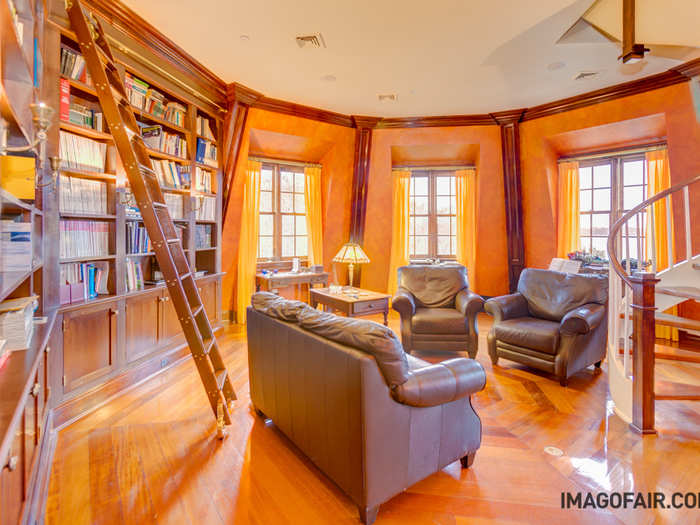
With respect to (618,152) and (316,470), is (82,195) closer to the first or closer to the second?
(316,470)

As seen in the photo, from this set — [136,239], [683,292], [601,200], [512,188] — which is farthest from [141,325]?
[601,200]

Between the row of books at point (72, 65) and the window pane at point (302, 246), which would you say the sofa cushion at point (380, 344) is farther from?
the window pane at point (302, 246)

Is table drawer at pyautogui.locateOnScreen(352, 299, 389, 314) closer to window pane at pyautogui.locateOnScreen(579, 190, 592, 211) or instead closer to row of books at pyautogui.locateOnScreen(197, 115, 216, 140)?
row of books at pyautogui.locateOnScreen(197, 115, 216, 140)

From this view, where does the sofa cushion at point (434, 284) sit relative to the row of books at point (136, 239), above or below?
below

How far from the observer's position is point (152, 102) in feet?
11.2

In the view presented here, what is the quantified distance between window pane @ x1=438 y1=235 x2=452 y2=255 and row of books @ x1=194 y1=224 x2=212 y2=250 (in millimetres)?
3800

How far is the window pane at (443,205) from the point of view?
636 centimetres

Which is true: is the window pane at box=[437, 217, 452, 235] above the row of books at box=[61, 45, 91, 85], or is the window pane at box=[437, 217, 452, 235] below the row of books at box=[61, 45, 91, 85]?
below

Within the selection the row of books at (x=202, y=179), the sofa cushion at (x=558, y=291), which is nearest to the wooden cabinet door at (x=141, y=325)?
the row of books at (x=202, y=179)

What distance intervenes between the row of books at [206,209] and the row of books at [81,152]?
124 cm

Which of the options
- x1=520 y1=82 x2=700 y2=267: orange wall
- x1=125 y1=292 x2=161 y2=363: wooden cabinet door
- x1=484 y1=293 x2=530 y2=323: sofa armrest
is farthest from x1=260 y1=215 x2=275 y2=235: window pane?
x1=520 y1=82 x2=700 y2=267: orange wall

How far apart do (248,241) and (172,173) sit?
169cm

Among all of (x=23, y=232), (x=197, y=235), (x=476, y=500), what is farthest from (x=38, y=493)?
(x=197, y=235)

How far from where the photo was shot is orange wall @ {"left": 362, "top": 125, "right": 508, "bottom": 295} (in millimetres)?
5629
